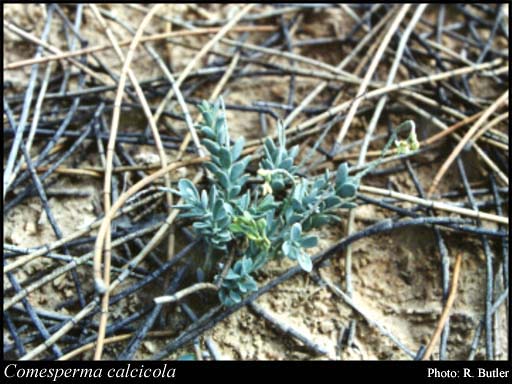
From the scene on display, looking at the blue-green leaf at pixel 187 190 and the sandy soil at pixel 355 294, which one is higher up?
the blue-green leaf at pixel 187 190

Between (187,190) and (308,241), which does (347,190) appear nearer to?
(308,241)

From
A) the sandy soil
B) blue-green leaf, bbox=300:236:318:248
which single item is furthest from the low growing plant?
the sandy soil

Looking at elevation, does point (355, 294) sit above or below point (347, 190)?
below

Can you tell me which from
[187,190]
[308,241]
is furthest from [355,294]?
[187,190]

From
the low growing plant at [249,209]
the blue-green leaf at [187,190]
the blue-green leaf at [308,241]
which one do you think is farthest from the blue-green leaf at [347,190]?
the blue-green leaf at [187,190]

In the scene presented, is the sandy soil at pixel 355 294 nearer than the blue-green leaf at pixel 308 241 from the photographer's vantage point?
No

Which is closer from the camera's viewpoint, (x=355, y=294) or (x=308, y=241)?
(x=308, y=241)

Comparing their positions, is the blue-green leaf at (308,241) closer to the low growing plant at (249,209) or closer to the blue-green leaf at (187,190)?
the low growing plant at (249,209)

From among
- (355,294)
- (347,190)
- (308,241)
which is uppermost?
(347,190)

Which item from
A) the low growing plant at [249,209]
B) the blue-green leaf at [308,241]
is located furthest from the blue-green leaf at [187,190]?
the blue-green leaf at [308,241]
